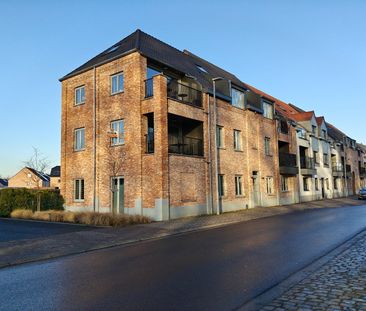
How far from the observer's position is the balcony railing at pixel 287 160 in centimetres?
3093

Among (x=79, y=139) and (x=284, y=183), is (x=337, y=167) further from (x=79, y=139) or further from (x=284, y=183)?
(x=79, y=139)

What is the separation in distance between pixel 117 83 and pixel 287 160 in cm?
1824

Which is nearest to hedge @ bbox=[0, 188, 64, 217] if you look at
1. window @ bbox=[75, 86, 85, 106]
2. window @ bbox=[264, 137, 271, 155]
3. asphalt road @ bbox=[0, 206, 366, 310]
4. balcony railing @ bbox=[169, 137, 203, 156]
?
window @ bbox=[75, 86, 85, 106]

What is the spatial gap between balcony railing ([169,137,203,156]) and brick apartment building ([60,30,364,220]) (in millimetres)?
63

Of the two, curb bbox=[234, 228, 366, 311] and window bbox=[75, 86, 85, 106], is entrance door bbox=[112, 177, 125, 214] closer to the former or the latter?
window bbox=[75, 86, 85, 106]

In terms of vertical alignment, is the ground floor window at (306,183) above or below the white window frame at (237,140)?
below

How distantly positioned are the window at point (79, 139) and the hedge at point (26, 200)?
146 inches

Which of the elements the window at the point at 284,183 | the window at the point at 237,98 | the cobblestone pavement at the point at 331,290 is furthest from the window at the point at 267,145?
the cobblestone pavement at the point at 331,290

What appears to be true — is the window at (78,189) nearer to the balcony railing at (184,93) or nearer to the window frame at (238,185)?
the balcony railing at (184,93)

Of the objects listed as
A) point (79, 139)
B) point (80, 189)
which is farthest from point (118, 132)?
point (80, 189)

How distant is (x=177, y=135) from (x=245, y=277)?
624 inches

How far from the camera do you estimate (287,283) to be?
5.74m

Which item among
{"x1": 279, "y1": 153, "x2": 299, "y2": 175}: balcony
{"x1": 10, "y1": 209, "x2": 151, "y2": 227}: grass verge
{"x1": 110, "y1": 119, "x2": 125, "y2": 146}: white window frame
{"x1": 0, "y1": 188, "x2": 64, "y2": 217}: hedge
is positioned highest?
{"x1": 110, "y1": 119, "x2": 125, "y2": 146}: white window frame

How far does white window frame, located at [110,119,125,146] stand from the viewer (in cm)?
1975
